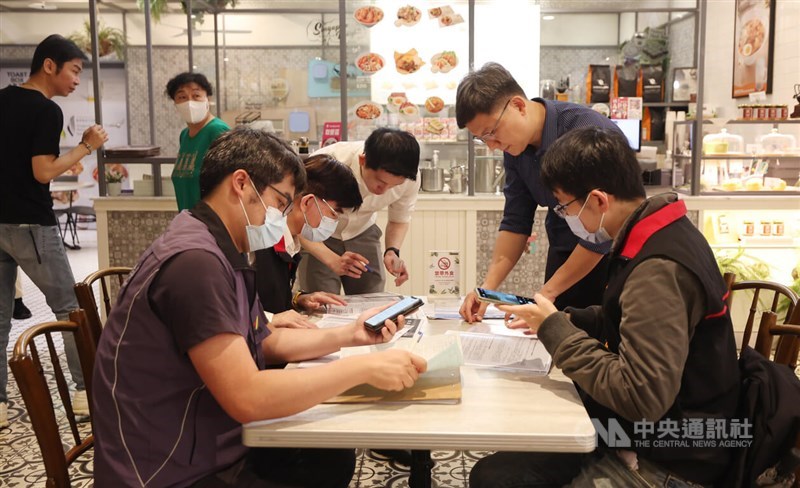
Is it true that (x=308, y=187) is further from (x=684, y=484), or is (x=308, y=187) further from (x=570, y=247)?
(x=684, y=484)

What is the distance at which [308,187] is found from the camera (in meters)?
2.59

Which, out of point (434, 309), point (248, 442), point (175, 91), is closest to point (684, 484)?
point (248, 442)

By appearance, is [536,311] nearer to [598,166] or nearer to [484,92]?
[598,166]

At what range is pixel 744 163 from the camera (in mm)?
4734

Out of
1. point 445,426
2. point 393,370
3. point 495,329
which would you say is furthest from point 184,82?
point 445,426

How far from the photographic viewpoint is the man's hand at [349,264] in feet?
9.50

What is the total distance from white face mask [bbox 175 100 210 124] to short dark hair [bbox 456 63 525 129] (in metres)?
2.08

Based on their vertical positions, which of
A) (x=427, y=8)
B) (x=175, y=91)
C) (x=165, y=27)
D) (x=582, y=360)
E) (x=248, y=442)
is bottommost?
(x=248, y=442)

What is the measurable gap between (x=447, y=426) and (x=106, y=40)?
8.96m

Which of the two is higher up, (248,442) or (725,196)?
(725,196)

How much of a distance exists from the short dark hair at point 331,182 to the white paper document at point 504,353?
654 mm

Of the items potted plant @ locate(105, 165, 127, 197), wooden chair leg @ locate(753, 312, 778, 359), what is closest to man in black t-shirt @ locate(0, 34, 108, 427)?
potted plant @ locate(105, 165, 127, 197)

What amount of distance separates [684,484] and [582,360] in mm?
332

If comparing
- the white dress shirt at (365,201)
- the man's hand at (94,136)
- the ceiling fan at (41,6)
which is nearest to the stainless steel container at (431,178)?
the white dress shirt at (365,201)
